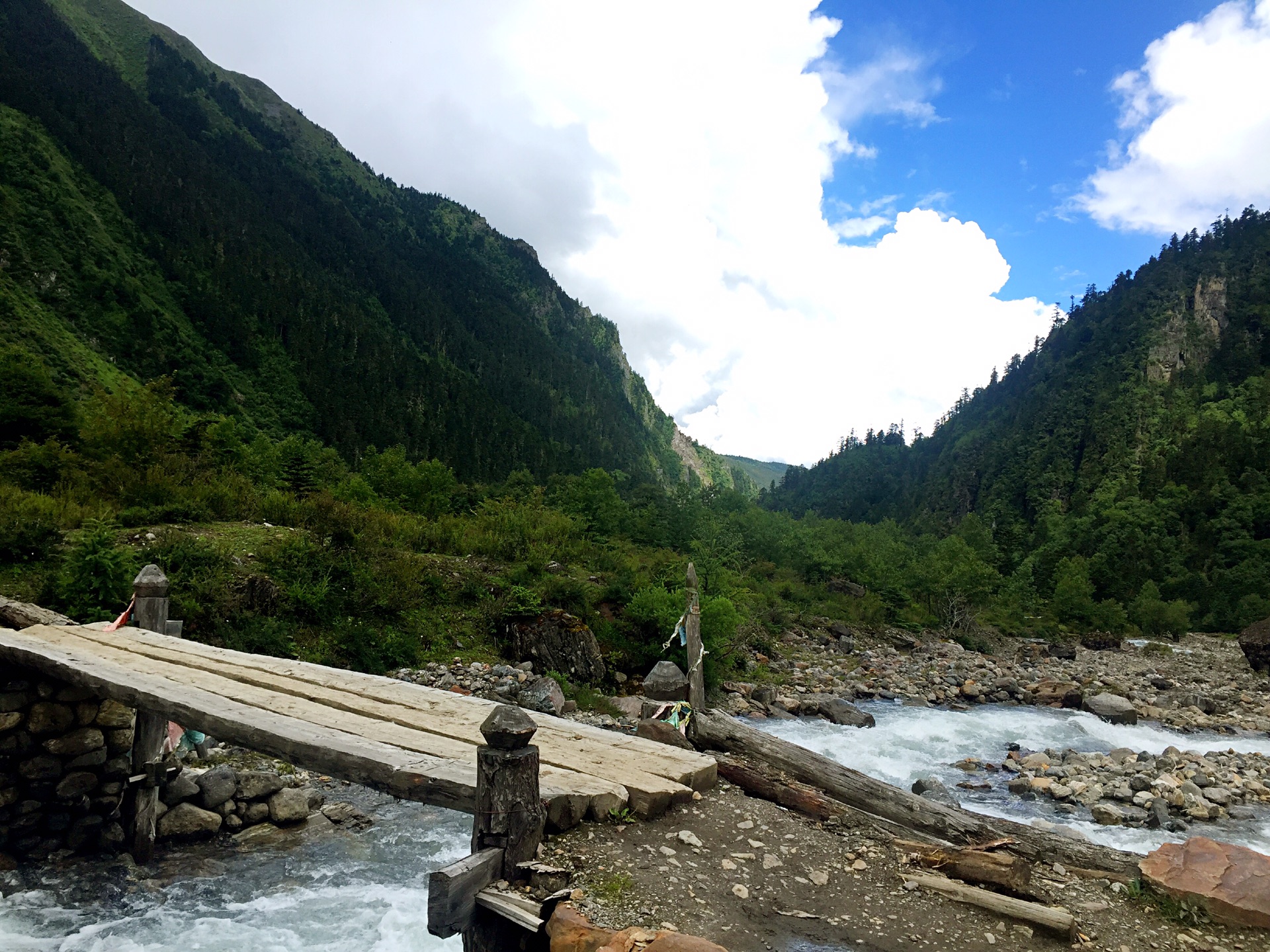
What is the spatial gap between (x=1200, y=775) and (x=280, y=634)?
18.3m

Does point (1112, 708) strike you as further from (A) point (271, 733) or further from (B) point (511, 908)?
(A) point (271, 733)

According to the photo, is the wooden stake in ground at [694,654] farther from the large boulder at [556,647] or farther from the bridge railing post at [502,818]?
the large boulder at [556,647]

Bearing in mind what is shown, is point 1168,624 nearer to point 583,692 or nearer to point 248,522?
point 583,692

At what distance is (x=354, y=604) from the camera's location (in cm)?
1559

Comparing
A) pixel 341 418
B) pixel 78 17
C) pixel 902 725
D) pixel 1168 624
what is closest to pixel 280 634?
pixel 902 725

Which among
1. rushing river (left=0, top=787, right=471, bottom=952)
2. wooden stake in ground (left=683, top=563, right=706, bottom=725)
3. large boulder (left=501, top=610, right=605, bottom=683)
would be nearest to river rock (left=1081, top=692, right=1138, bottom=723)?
large boulder (left=501, top=610, right=605, bottom=683)

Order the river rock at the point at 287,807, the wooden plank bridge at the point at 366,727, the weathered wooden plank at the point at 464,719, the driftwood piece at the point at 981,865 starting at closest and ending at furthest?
the driftwood piece at the point at 981,865
the wooden plank bridge at the point at 366,727
the weathered wooden plank at the point at 464,719
the river rock at the point at 287,807

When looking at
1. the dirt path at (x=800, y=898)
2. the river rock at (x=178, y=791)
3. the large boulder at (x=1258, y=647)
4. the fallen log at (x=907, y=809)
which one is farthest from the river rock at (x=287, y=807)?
the large boulder at (x=1258, y=647)

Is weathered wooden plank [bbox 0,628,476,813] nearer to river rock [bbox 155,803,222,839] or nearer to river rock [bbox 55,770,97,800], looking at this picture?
river rock [bbox 55,770,97,800]

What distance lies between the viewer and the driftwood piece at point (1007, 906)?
3.62 m

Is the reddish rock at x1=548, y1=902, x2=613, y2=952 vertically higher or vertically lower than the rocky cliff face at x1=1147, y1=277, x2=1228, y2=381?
lower

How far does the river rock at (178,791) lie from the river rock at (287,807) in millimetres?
926

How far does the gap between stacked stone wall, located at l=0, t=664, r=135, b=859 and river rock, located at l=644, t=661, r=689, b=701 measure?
6.09 metres

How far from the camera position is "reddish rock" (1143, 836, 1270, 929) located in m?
3.70
